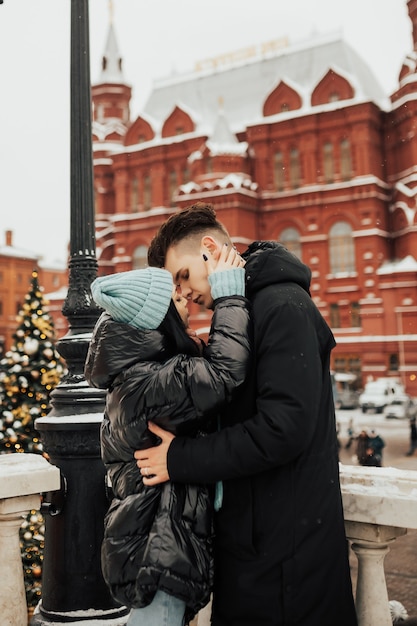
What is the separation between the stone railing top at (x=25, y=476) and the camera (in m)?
2.62

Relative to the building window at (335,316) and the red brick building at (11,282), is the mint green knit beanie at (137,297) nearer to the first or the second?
the building window at (335,316)

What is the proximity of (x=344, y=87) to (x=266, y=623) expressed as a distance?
1373 inches

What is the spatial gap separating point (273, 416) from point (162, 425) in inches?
12.9

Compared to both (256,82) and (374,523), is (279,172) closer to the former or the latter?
(256,82)

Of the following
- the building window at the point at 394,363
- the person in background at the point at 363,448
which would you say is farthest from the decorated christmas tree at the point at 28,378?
the building window at the point at 394,363

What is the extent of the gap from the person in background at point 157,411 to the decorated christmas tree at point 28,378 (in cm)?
469

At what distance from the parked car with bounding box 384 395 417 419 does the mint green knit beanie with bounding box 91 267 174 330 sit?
70.9 ft

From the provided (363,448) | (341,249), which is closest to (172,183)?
(341,249)

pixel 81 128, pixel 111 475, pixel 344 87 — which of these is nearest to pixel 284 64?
pixel 344 87

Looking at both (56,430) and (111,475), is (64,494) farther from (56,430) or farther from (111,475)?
(111,475)

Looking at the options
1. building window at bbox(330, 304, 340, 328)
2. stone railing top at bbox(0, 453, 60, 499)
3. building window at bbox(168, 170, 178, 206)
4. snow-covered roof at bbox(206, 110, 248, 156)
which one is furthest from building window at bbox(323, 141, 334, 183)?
stone railing top at bbox(0, 453, 60, 499)

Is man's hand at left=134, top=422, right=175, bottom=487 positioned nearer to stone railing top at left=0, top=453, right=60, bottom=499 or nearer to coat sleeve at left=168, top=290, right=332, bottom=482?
coat sleeve at left=168, top=290, right=332, bottom=482

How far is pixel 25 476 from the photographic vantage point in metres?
2.69

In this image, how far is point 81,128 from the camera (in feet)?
12.8
